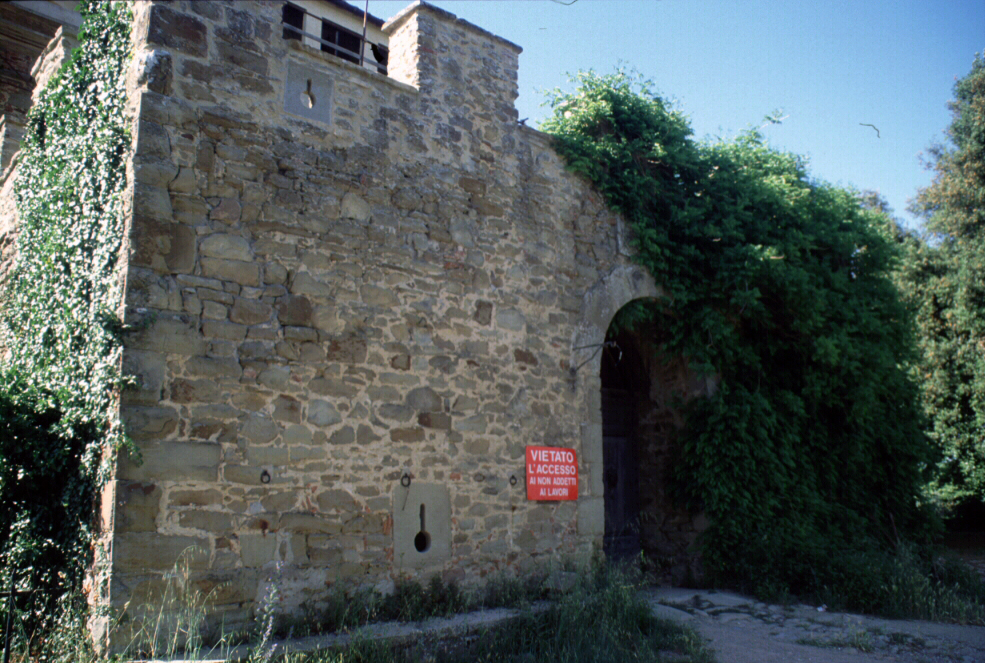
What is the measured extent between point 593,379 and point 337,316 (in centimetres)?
274

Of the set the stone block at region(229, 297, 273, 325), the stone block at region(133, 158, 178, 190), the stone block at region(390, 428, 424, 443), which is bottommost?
the stone block at region(390, 428, 424, 443)

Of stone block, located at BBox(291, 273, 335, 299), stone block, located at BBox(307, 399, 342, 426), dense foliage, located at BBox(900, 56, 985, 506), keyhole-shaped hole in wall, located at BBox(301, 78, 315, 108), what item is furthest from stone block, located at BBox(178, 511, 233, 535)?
dense foliage, located at BBox(900, 56, 985, 506)

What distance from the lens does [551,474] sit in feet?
21.5

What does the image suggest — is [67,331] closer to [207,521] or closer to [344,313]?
[207,521]

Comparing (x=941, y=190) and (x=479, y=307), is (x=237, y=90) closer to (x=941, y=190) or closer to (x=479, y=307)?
(x=479, y=307)

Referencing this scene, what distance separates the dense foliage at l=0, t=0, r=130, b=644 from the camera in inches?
181

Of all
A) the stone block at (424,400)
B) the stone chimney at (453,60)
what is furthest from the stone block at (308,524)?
the stone chimney at (453,60)

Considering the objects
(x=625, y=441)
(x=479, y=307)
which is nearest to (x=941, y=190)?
(x=625, y=441)

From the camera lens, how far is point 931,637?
600 cm

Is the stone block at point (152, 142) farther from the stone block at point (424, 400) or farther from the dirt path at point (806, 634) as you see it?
the dirt path at point (806, 634)

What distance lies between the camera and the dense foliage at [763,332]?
757 cm

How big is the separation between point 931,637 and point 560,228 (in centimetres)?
463

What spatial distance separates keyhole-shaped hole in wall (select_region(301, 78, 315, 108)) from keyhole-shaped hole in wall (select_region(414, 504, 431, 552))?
3121 mm

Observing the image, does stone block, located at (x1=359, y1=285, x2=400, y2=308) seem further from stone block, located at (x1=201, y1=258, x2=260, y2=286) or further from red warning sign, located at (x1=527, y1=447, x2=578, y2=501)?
A: red warning sign, located at (x1=527, y1=447, x2=578, y2=501)
